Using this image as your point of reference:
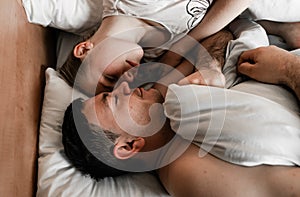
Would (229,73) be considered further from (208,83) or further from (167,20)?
(167,20)

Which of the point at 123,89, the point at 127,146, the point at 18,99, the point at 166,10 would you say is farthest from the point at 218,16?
the point at 18,99

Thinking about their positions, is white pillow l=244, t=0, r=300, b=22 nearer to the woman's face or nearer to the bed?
the bed

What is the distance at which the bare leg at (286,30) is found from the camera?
49.4 inches

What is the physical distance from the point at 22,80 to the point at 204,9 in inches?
21.3

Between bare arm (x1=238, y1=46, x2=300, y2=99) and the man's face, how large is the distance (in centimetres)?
26

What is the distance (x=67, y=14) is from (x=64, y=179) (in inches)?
19.3

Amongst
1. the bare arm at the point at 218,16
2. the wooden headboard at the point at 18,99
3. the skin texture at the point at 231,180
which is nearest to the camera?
the skin texture at the point at 231,180

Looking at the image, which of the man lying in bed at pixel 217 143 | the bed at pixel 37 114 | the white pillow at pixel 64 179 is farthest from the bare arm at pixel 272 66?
the white pillow at pixel 64 179

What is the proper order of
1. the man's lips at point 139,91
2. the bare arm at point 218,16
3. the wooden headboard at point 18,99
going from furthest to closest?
1. the bare arm at point 218,16
2. the man's lips at point 139,91
3. the wooden headboard at point 18,99

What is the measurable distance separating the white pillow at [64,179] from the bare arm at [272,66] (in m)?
0.36

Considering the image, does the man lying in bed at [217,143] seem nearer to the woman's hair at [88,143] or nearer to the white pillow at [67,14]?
the woman's hair at [88,143]

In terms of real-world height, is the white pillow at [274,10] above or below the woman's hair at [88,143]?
above

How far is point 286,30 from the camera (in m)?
1.27

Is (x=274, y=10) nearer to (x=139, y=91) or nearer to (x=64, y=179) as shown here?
(x=139, y=91)
